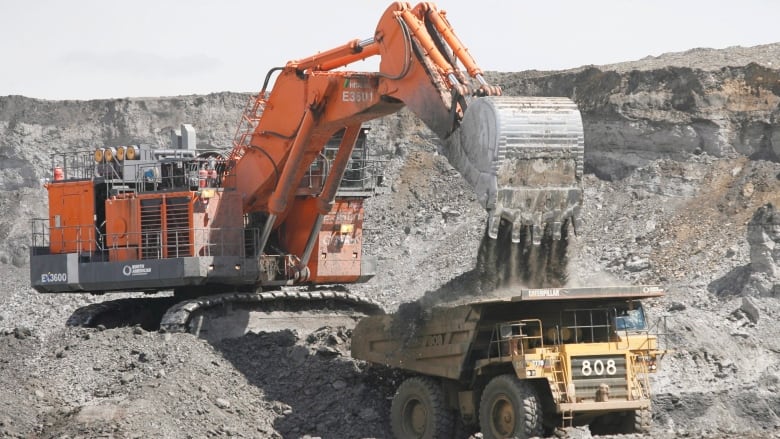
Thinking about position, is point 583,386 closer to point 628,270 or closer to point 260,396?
point 260,396

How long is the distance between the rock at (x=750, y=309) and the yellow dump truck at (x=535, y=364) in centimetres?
854

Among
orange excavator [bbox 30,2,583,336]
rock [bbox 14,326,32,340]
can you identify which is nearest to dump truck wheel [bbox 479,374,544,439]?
orange excavator [bbox 30,2,583,336]

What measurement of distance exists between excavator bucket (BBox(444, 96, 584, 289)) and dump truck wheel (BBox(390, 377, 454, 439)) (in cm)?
162

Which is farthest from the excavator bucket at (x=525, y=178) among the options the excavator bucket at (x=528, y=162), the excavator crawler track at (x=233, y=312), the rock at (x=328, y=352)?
the excavator crawler track at (x=233, y=312)

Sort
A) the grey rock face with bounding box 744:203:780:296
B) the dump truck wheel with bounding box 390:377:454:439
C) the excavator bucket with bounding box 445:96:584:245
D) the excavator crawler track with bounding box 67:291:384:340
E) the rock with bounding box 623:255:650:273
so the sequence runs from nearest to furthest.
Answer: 1. the excavator bucket with bounding box 445:96:584:245
2. the dump truck wheel with bounding box 390:377:454:439
3. the excavator crawler track with bounding box 67:291:384:340
4. the grey rock face with bounding box 744:203:780:296
5. the rock with bounding box 623:255:650:273

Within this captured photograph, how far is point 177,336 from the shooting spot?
68.8 ft

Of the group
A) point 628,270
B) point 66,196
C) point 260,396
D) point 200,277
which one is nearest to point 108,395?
point 260,396

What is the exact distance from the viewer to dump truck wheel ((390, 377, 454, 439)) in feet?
56.5

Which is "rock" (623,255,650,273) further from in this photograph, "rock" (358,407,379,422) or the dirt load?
"rock" (358,407,379,422)

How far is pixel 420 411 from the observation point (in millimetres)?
17750

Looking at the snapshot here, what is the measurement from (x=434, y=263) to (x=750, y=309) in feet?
49.0

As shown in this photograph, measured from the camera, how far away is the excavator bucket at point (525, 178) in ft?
55.0

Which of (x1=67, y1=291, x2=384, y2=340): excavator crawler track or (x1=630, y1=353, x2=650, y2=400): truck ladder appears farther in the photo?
(x1=67, y1=291, x2=384, y2=340): excavator crawler track

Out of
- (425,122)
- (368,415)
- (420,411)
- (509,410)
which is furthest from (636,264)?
(509,410)
